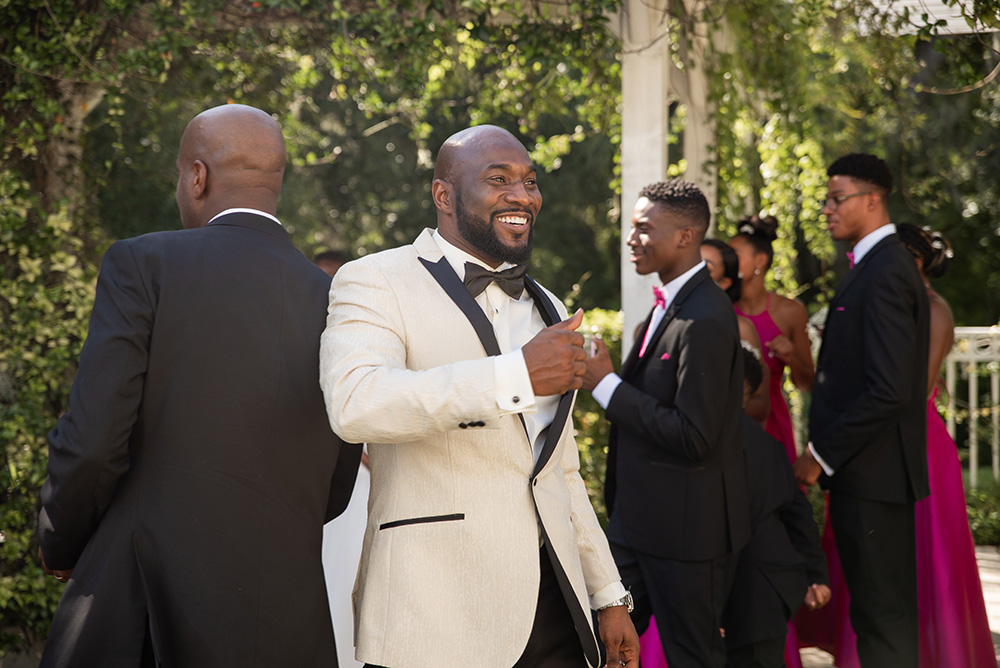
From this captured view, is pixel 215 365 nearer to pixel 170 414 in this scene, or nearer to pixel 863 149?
pixel 170 414

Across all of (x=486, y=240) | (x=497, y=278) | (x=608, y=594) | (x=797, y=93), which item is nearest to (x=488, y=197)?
(x=486, y=240)

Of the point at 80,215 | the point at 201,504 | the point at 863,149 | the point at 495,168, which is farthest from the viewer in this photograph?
the point at 863,149

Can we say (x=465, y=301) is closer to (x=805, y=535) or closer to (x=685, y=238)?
(x=685, y=238)

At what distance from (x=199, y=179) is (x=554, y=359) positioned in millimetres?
1184

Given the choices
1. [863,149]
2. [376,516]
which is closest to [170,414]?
[376,516]

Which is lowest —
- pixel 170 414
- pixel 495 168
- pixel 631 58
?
pixel 170 414

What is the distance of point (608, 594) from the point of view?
8.69ft

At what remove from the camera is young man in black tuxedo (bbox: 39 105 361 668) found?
2275mm

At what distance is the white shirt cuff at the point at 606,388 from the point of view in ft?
12.1

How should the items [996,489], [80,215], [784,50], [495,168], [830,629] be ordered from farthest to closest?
[996,489]
[784,50]
[80,215]
[830,629]
[495,168]

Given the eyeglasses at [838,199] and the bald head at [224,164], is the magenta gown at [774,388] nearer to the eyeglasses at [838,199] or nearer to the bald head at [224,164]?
the eyeglasses at [838,199]

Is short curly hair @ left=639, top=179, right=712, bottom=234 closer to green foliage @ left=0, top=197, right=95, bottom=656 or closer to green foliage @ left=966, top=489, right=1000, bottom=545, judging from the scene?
green foliage @ left=0, top=197, right=95, bottom=656

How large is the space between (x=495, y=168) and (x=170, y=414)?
3.39ft

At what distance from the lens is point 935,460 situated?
4.65 meters
